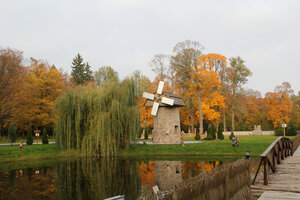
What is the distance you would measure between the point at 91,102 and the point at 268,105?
104ft

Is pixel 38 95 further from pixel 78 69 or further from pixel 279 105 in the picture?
pixel 279 105

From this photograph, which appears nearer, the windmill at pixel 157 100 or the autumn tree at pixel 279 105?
the windmill at pixel 157 100

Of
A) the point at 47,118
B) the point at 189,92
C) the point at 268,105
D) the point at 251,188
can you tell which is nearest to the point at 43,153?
the point at 47,118

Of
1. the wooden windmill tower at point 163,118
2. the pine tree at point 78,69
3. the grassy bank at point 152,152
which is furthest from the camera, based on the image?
the pine tree at point 78,69

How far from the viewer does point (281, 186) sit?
7027 millimetres

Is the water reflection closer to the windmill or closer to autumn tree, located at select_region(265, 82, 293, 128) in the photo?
the windmill

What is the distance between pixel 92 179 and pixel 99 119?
7.58 metres

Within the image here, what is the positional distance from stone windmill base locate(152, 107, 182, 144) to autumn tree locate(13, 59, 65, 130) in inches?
540

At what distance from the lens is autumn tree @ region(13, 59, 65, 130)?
30.5 metres

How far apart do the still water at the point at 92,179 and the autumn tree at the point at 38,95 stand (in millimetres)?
16064

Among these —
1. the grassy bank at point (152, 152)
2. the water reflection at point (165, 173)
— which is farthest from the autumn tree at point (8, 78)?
the water reflection at point (165, 173)

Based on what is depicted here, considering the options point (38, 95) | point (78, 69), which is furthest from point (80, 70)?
point (38, 95)

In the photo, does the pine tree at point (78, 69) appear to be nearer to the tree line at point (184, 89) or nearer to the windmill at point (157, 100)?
the tree line at point (184, 89)

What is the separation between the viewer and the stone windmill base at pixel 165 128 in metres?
24.3
